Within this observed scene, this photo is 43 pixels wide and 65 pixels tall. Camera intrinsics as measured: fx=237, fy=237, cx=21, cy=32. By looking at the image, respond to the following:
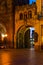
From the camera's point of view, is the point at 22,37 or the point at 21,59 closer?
the point at 21,59

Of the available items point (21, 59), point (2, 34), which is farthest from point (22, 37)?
point (21, 59)

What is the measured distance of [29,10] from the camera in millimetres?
41750

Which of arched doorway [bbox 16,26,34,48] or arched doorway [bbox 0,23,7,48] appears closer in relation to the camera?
arched doorway [bbox 16,26,34,48]

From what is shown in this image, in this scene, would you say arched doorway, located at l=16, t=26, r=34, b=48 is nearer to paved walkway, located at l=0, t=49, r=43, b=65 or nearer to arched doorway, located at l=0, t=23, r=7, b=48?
arched doorway, located at l=0, t=23, r=7, b=48

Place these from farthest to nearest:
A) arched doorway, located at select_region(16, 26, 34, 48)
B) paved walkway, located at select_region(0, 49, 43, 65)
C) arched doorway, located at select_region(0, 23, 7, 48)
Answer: arched doorway, located at select_region(0, 23, 7, 48)
arched doorway, located at select_region(16, 26, 34, 48)
paved walkway, located at select_region(0, 49, 43, 65)

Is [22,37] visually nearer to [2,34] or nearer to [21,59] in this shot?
[2,34]

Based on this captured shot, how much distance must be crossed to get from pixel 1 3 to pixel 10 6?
2.00m

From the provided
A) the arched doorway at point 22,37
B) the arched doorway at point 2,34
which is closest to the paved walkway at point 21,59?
the arched doorway at point 22,37

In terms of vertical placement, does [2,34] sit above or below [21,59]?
above

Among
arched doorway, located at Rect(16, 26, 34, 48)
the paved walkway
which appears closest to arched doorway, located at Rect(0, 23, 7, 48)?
arched doorway, located at Rect(16, 26, 34, 48)

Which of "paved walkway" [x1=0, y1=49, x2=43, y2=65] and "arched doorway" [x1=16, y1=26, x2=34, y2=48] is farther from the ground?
"arched doorway" [x1=16, y1=26, x2=34, y2=48]

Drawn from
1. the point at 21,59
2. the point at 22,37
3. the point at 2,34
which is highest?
the point at 2,34

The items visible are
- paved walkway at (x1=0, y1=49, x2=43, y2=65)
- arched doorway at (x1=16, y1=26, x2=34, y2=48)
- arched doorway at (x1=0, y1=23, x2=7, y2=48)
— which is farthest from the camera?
arched doorway at (x1=0, y1=23, x2=7, y2=48)

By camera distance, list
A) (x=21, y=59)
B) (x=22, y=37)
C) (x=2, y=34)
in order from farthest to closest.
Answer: (x=2, y=34) → (x=22, y=37) → (x=21, y=59)
